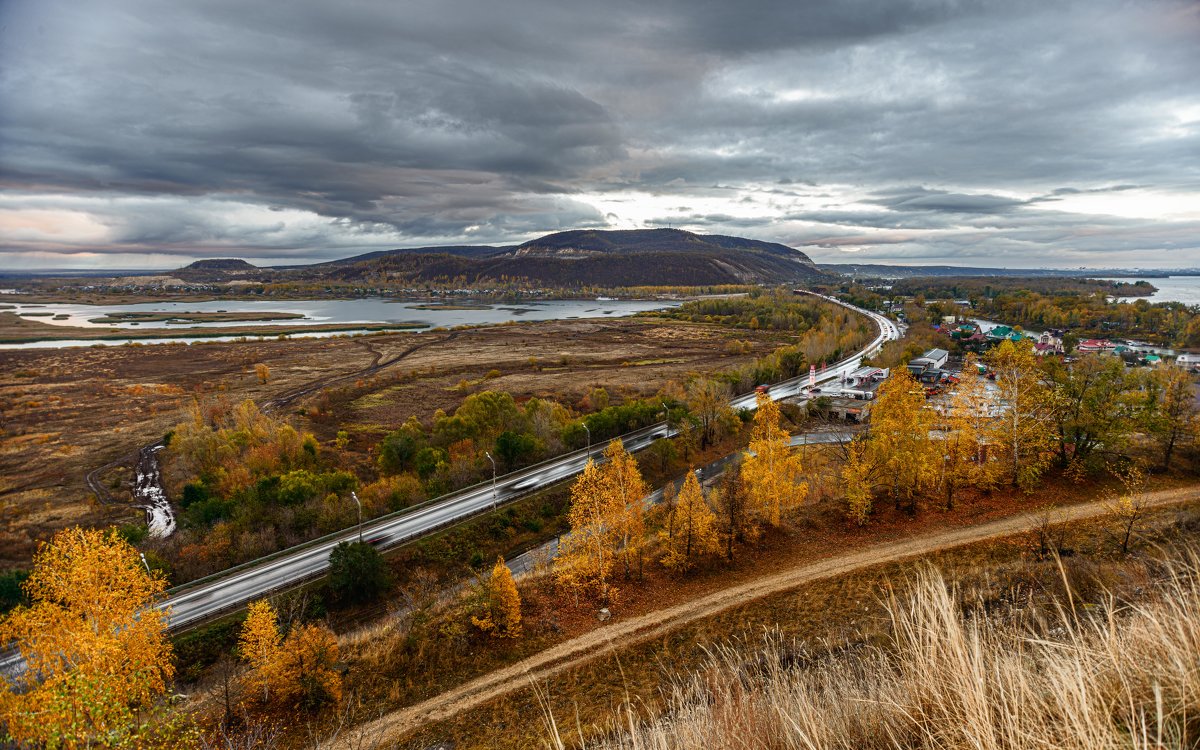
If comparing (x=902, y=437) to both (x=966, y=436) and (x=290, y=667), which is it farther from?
(x=290, y=667)

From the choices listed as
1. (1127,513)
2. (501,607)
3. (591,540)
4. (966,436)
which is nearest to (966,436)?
(966,436)

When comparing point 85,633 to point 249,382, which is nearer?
point 85,633

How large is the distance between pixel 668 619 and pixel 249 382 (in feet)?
322

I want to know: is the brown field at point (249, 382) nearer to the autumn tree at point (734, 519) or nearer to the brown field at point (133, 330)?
the brown field at point (133, 330)

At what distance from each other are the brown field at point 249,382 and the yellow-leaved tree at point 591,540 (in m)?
38.7

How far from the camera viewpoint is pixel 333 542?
36500 millimetres

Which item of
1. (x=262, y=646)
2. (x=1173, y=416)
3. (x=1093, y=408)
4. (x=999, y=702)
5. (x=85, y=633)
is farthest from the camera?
(x=1173, y=416)

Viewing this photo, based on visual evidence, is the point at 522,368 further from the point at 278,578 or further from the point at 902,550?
the point at 902,550

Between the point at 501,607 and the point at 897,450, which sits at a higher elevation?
the point at 897,450

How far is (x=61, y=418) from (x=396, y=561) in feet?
239

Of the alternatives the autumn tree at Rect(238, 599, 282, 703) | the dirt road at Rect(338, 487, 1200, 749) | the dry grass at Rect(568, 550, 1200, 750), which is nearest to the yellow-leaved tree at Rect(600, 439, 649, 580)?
the dirt road at Rect(338, 487, 1200, 749)

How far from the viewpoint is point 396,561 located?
34.3 m

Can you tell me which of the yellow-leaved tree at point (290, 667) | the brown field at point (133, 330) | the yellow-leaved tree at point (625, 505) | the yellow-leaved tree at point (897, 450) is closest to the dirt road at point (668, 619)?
the yellow-leaved tree at point (290, 667)

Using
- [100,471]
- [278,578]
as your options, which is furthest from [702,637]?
[100,471]
